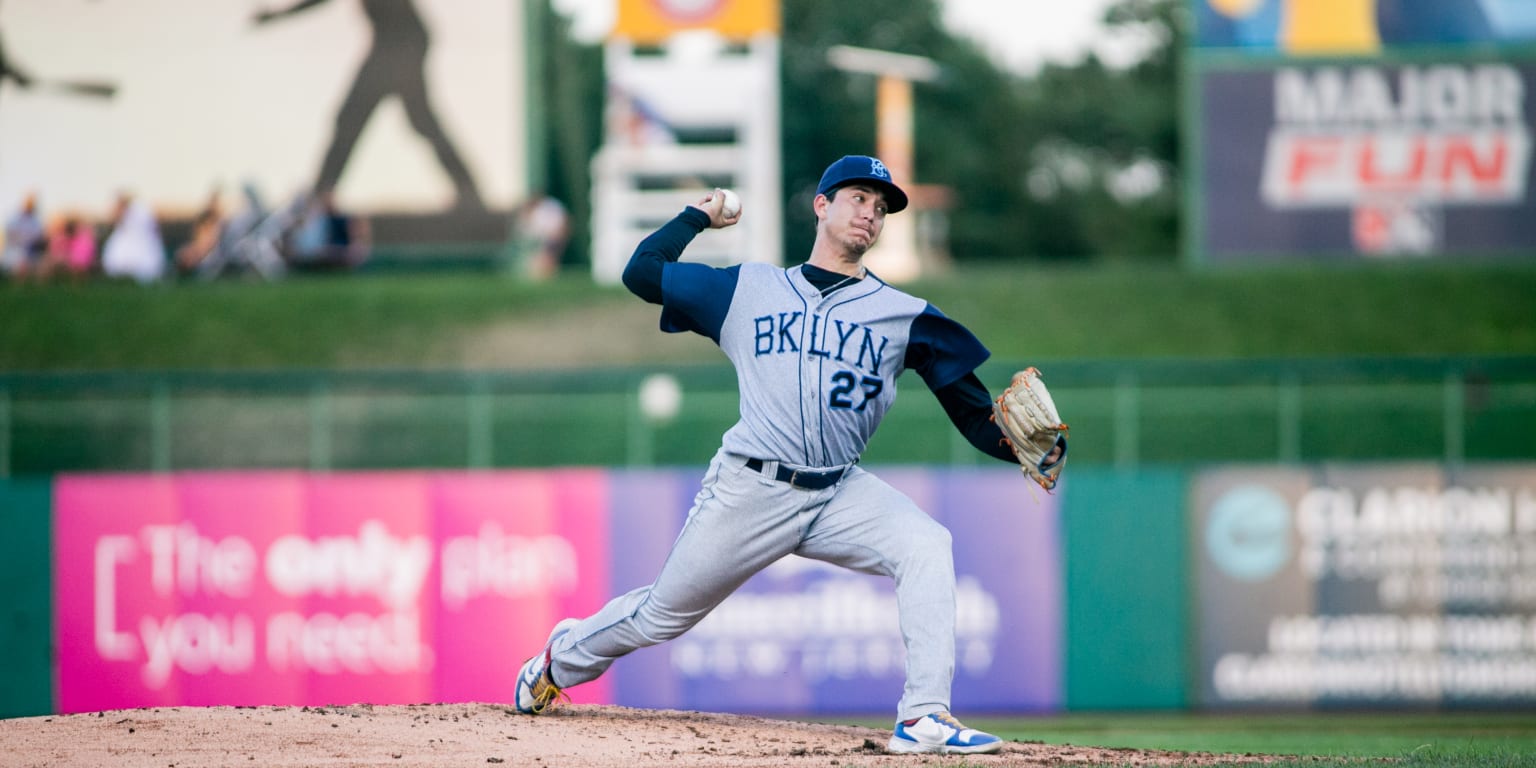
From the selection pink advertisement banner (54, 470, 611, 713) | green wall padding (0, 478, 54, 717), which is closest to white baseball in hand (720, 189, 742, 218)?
pink advertisement banner (54, 470, 611, 713)

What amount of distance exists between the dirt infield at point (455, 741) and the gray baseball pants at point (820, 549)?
0.34 metres

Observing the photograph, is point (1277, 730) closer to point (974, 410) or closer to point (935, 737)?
point (974, 410)

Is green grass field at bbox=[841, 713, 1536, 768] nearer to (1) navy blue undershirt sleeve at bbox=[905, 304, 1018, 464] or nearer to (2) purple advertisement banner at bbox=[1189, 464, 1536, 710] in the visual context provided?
(2) purple advertisement banner at bbox=[1189, 464, 1536, 710]

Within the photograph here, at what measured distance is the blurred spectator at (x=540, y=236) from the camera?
68.3ft

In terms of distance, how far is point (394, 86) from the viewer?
19141 mm

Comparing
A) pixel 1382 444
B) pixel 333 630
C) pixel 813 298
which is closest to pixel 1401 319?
pixel 1382 444

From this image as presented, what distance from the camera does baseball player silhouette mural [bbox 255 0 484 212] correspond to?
1902 cm

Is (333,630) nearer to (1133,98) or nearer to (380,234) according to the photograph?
(380,234)

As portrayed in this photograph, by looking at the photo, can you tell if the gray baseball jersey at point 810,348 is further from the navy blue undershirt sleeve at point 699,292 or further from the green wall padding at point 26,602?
the green wall padding at point 26,602

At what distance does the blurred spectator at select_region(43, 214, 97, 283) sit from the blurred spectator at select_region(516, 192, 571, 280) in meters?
4.93

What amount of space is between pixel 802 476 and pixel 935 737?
0.87 meters

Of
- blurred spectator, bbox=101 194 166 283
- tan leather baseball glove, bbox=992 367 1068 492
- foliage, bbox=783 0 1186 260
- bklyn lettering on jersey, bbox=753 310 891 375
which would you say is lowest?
tan leather baseball glove, bbox=992 367 1068 492

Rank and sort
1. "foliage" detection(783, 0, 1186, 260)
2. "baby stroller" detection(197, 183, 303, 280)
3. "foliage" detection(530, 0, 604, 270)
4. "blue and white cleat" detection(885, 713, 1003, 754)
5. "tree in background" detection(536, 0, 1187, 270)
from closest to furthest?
"blue and white cleat" detection(885, 713, 1003, 754) < "baby stroller" detection(197, 183, 303, 280) < "foliage" detection(530, 0, 604, 270) < "tree in background" detection(536, 0, 1187, 270) < "foliage" detection(783, 0, 1186, 260)

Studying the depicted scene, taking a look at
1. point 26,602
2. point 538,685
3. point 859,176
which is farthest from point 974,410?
point 26,602
